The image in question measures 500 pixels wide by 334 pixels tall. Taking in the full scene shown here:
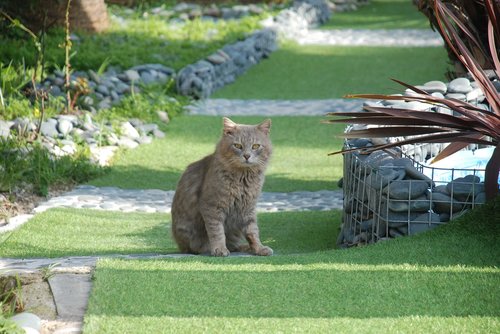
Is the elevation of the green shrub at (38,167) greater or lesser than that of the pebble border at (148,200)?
greater

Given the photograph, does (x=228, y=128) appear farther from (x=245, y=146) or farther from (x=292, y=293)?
(x=292, y=293)

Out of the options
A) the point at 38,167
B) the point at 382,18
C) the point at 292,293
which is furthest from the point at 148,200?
the point at 382,18

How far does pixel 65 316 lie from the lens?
4.66 meters

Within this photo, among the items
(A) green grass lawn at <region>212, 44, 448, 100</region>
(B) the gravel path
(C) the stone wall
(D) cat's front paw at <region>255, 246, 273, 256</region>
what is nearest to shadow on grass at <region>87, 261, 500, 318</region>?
(D) cat's front paw at <region>255, 246, 273, 256</region>

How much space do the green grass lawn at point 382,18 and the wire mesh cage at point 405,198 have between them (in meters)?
16.1

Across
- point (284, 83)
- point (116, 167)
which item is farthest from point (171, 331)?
point (284, 83)

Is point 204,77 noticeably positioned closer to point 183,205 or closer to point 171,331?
point 183,205

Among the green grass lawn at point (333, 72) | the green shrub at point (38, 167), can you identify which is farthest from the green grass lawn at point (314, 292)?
the green grass lawn at point (333, 72)

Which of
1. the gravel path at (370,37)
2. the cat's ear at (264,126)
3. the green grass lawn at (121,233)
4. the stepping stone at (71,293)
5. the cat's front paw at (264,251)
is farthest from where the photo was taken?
the gravel path at (370,37)

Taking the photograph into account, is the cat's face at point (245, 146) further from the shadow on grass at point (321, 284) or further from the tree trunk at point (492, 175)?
the tree trunk at point (492, 175)

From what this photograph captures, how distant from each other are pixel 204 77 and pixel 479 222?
850 centimetres

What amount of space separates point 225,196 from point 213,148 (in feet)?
15.4

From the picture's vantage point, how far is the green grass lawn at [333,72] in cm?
1438

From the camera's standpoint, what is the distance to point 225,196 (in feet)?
20.3
